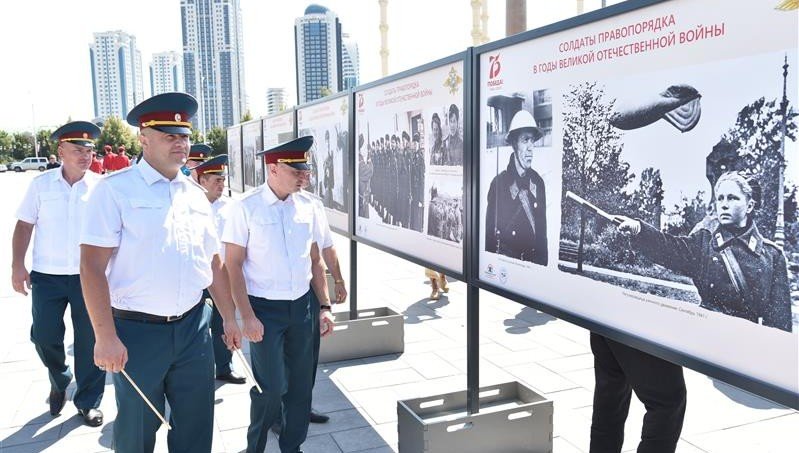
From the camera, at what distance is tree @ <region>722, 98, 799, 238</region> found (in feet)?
Result: 6.75

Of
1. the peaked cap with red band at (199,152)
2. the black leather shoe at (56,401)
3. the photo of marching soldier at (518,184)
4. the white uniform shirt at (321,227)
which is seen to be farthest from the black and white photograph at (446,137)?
the black leather shoe at (56,401)

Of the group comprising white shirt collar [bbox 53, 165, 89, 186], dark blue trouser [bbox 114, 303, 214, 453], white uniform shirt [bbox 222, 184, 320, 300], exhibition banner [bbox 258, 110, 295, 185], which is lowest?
dark blue trouser [bbox 114, 303, 214, 453]

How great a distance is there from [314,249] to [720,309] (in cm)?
252

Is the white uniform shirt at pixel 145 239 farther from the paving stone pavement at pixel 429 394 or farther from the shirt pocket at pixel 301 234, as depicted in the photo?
the paving stone pavement at pixel 429 394

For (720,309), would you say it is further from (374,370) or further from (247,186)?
(247,186)

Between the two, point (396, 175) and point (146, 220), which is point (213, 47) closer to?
point (396, 175)

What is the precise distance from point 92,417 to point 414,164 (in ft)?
9.31

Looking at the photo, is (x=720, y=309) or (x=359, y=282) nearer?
(x=720, y=309)

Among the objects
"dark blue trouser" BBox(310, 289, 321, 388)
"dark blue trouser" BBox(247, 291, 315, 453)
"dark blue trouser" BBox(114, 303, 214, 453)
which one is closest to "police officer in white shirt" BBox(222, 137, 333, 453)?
"dark blue trouser" BBox(247, 291, 315, 453)

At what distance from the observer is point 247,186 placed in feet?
40.7

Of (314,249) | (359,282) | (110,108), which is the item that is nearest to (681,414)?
(314,249)

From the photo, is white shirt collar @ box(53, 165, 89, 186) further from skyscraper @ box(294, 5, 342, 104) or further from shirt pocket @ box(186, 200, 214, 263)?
skyscraper @ box(294, 5, 342, 104)

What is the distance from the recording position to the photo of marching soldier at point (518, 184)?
318 centimetres

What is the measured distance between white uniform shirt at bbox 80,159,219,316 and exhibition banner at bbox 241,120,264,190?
7278mm
